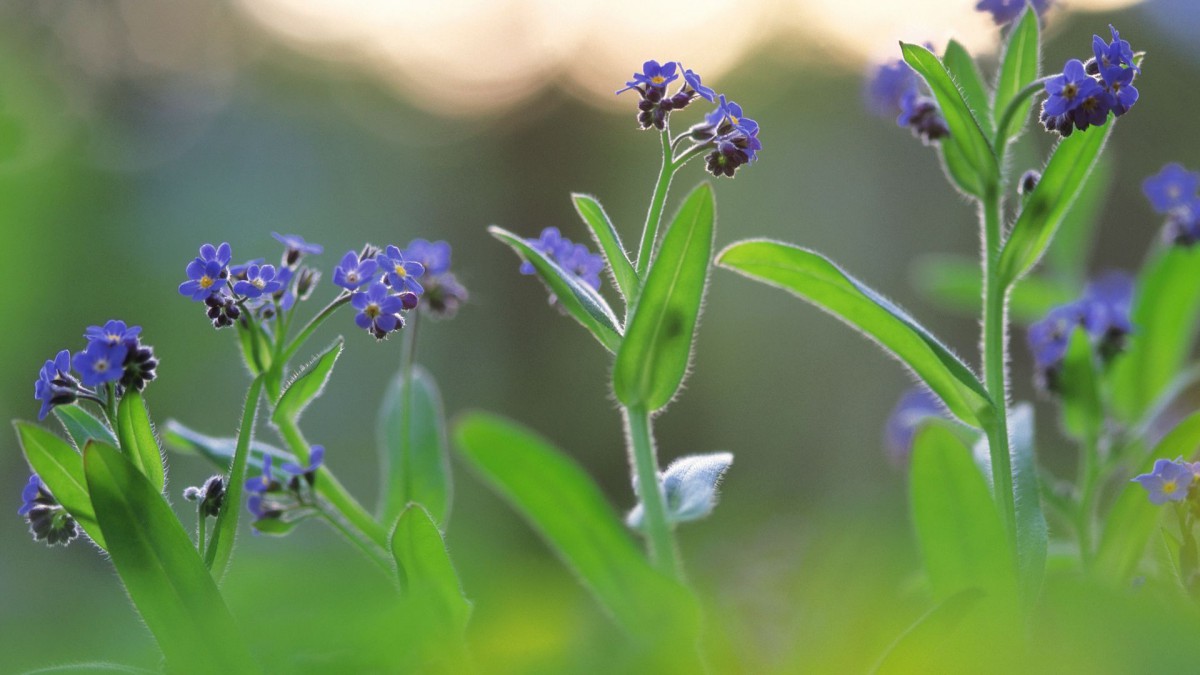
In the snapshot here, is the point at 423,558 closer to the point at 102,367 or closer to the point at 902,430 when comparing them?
the point at 102,367

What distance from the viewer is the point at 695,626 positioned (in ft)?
3.92

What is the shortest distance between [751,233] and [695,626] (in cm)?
1435

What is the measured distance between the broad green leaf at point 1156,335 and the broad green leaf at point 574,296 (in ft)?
5.36

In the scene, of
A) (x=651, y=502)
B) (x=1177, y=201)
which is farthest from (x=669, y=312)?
(x=1177, y=201)

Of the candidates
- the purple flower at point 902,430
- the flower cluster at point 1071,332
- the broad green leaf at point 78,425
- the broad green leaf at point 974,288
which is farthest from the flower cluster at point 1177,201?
the broad green leaf at point 78,425

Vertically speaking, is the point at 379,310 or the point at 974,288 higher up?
the point at 974,288

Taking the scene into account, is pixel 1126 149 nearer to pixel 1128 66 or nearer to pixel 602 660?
pixel 1128 66

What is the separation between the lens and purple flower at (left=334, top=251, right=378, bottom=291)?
4.67 feet

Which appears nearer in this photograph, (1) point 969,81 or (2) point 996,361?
(2) point 996,361

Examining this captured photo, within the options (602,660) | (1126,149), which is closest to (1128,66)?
(602,660)

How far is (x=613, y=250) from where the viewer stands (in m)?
1.47

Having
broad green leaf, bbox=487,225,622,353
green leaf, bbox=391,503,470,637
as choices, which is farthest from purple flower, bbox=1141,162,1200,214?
green leaf, bbox=391,503,470,637

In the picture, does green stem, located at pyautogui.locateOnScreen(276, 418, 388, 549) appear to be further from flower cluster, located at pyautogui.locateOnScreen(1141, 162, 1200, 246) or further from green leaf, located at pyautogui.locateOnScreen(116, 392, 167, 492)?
flower cluster, located at pyautogui.locateOnScreen(1141, 162, 1200, 246)

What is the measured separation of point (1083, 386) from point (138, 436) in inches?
70.2
